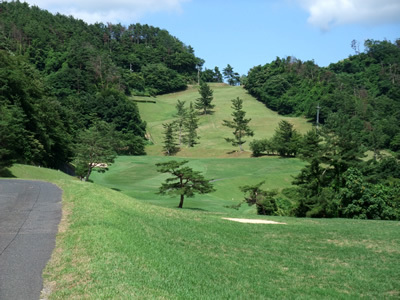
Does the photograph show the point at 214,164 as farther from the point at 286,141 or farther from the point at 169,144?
the point at 169,144

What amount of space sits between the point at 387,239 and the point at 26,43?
15839cm

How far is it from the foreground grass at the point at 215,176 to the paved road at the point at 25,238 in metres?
24.4

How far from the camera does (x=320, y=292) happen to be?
35.6 ft

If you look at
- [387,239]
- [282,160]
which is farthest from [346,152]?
[282,160]

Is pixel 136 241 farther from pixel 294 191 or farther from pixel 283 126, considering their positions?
pixel 283 126

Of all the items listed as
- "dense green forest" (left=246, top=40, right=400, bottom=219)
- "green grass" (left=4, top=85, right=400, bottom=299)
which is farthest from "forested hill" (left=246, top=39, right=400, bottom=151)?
"green grass" (left=4, top=85, right=400, bottom=299)

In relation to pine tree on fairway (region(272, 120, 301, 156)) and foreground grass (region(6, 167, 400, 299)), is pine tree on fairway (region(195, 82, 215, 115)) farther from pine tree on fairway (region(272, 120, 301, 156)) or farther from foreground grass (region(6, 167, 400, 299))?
foreground grass (region(6, 167, 400, 299))

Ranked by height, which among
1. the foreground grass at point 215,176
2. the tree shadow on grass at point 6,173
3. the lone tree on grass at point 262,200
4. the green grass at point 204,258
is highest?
the green grass at point 204,258

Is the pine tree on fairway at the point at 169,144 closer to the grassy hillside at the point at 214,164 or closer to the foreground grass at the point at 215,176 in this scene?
the grassy hillside at the point at 214,164

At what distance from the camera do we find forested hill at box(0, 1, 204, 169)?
52.0 meters

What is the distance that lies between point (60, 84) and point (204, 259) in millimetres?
124480

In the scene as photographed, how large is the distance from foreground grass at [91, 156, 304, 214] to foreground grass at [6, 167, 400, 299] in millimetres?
23653

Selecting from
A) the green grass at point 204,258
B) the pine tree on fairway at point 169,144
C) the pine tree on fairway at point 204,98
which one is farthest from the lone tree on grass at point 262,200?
the pine tree on fairway at point 204,98

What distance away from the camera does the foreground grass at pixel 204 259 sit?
881 centimetres
